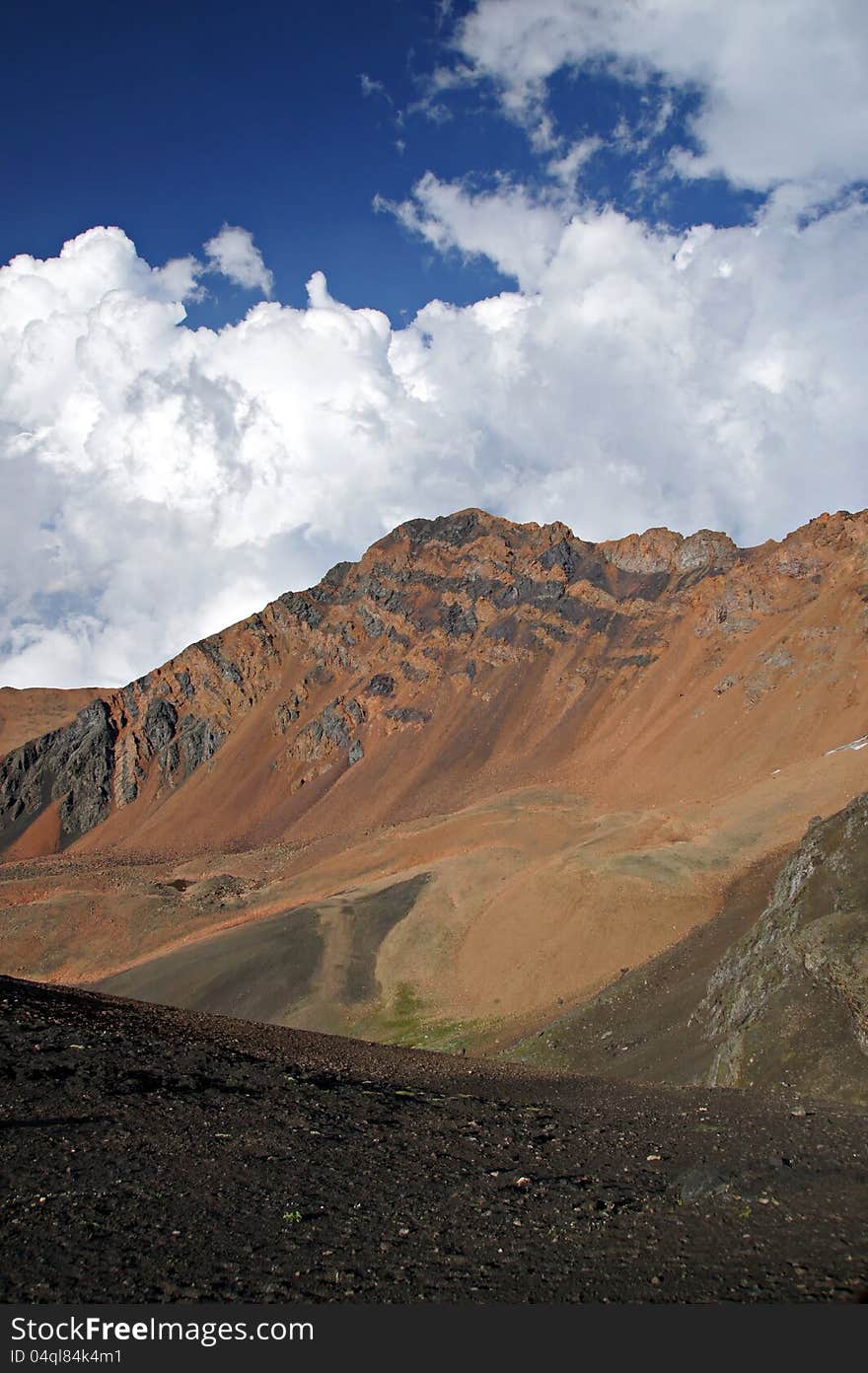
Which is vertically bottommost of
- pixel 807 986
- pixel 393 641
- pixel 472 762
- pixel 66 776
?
pixel 807 986

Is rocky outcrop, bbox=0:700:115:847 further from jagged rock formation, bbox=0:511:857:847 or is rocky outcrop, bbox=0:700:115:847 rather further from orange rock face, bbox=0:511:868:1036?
orange rock face, bbox=0:511:868:1036

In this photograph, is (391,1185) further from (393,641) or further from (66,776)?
(66,776)

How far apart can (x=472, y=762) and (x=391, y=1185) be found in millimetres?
107679

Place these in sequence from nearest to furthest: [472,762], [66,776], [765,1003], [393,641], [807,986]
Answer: [807,986], [765,1003], [472,762], [393,641], [66,776]

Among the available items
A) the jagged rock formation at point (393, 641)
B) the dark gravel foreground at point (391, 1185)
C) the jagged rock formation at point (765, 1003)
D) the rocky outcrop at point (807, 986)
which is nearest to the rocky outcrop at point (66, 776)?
the jagged rock formation at point (393, 641)

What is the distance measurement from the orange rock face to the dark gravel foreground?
2388 cm

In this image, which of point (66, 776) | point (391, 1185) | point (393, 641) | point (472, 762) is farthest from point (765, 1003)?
point (66, 776)

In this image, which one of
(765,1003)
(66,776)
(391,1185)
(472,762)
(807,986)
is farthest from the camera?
(66,776)

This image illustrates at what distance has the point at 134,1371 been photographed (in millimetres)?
6816

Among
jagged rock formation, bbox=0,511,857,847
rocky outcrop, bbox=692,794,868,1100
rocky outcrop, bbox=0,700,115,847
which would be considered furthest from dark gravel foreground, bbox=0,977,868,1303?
rocky outcrop, bbox=0,700,115,847

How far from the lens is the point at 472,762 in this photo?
118250mm

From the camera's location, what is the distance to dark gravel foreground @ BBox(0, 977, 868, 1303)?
8.07 metres

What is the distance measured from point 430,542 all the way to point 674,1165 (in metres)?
160

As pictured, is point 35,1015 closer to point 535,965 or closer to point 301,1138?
point 301,1138
